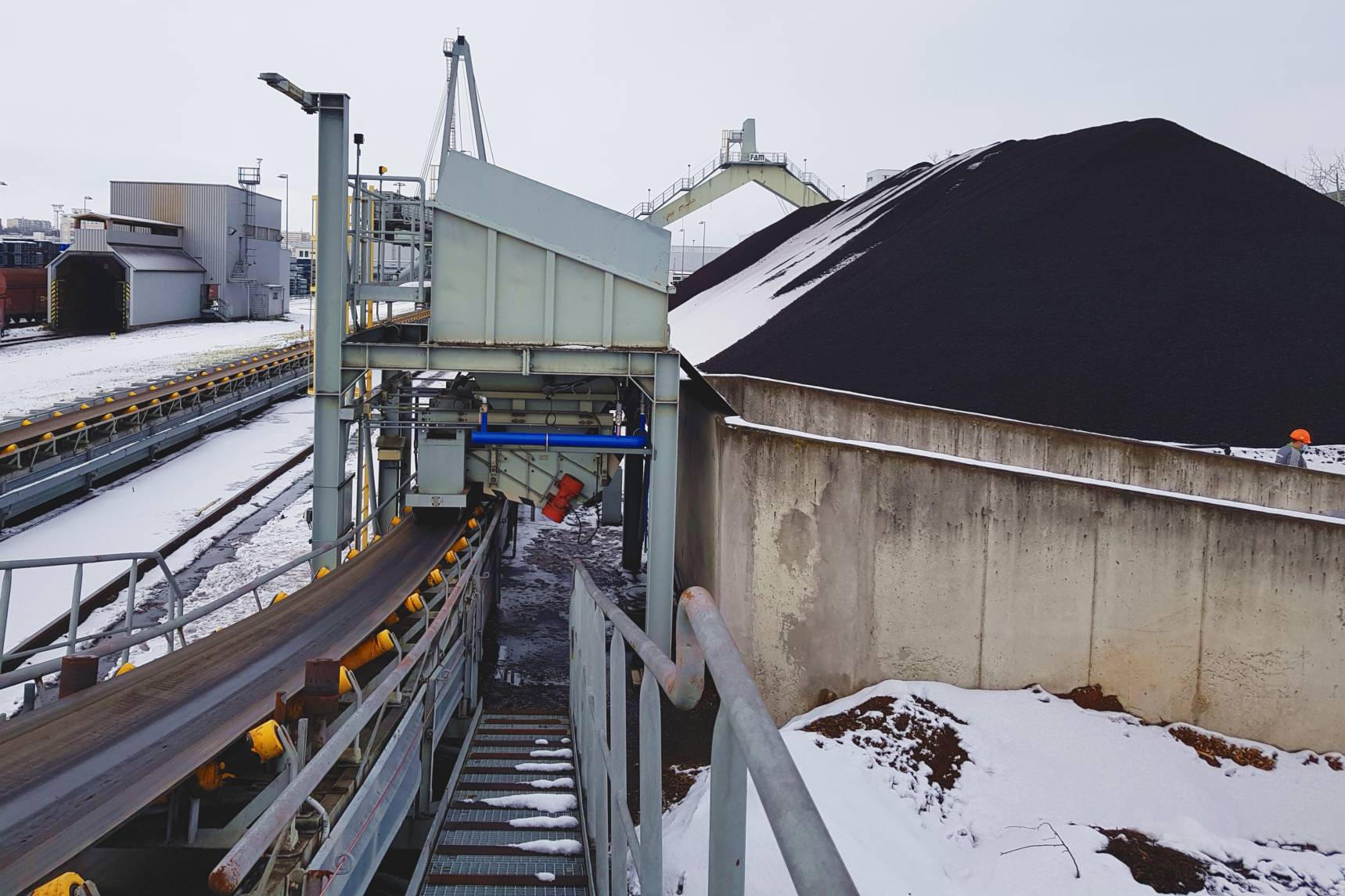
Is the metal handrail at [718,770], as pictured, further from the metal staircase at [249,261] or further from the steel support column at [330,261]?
the metal staircase at [249,261]

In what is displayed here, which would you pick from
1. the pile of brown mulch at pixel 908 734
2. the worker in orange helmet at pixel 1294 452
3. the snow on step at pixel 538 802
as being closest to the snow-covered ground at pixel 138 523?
the snow on step at pixel 538 802

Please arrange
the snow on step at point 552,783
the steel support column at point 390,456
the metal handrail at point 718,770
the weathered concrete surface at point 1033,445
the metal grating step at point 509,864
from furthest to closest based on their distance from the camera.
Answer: the steel support column at point 390,456 → the weathered concrete surface at point 1033,445 → the snow on step at point 552,783 → the metal grating step at point 509,864 → the metal handrail at point 718,770

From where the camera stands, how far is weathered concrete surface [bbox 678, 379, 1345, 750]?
6316 millimetres

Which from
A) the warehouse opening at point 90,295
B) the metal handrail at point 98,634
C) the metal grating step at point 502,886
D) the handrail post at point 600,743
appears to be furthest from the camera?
the warehouse opening at point 90,295

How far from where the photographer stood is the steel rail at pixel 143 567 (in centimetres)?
862

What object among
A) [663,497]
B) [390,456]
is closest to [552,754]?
[663,497]

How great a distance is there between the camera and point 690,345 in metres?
20.0

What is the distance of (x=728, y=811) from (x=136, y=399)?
58.6ft

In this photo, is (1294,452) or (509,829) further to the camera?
(1294,452)

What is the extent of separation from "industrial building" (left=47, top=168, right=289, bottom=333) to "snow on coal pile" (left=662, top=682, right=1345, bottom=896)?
33.0 metres

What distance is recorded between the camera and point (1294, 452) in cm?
891

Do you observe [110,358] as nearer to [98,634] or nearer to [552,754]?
[98,634]

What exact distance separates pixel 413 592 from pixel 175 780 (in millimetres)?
3196

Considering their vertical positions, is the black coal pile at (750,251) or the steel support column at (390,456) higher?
the black coal pile at (750,251)
